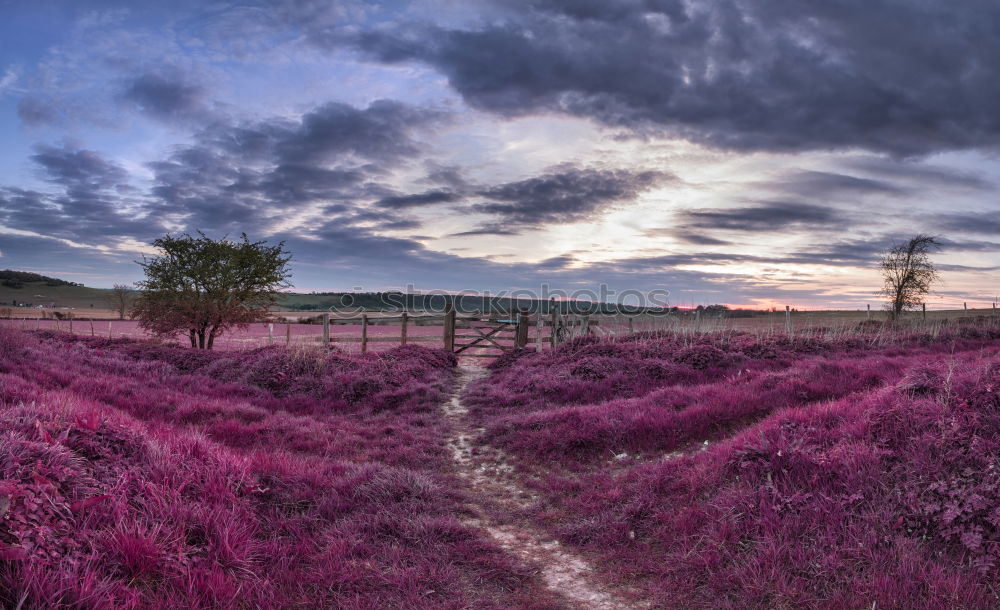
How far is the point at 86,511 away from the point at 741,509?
18.7 ft

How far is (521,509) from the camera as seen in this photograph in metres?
6.42

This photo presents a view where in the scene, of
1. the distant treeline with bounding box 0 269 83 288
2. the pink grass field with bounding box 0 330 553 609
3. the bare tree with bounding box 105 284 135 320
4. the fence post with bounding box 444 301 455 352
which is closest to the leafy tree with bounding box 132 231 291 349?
the fence post with bounding box 444 301 455 352

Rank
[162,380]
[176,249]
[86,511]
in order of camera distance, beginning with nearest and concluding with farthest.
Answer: [86,511]
[162,380]
[176,249]

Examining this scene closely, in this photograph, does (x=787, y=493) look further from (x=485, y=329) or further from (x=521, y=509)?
(x=485, y=329)

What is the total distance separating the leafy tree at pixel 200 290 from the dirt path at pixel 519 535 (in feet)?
53.0

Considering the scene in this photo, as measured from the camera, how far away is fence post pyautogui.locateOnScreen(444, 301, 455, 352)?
2183cm

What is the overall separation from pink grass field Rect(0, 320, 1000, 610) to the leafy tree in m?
12.7

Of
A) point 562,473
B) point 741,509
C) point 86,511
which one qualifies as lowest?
point 562,473

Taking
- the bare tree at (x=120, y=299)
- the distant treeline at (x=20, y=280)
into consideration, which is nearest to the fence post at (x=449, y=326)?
the bare tree at (x=120, y=299)

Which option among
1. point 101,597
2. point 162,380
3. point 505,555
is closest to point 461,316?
point 162,380

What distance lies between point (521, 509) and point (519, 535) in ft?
2.61

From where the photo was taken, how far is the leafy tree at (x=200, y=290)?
2069 cm

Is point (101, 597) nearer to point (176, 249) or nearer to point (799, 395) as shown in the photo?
point (799, 395)

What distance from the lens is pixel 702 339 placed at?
57.0ft
